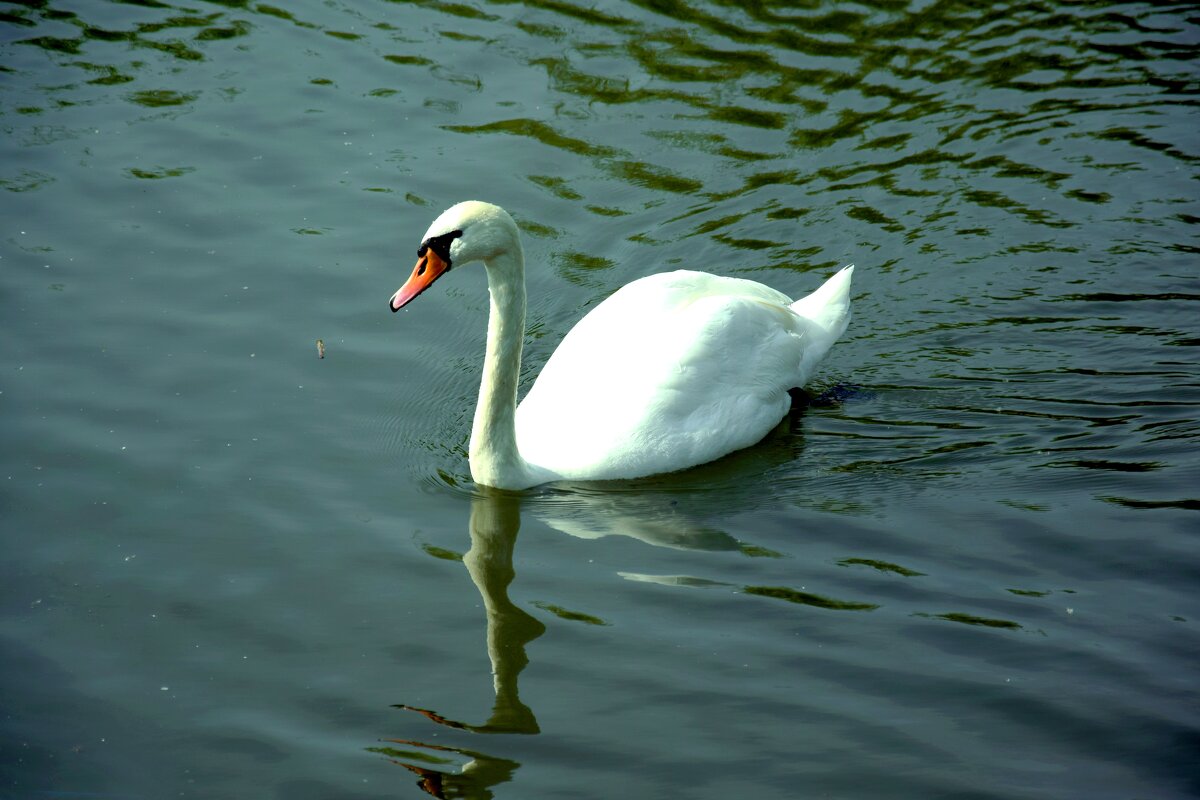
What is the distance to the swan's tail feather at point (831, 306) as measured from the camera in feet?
30.8

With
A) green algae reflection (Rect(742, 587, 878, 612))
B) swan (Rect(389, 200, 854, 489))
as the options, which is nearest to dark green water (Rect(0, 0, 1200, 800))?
green algae reflection (Rect(742, 587, 878, 612))

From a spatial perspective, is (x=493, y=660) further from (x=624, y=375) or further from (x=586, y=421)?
(x=624, y=375)

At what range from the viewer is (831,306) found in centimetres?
946

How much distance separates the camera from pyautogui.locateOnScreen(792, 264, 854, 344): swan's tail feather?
939 centimetres

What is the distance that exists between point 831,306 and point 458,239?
308 cm

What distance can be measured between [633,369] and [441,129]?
4649 millimetres

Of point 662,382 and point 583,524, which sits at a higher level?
point 662,382

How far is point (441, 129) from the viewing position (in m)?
12.1

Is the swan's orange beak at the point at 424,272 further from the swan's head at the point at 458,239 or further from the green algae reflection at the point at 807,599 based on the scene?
the green algae reflection at the point at 807,599

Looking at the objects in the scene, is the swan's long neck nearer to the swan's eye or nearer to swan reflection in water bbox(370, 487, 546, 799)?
swan reflection in water bbox(370, 487, 546, 799)

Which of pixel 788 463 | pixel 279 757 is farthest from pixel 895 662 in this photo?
pixel 279 757

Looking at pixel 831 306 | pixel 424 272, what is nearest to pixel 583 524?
pixel 424 272

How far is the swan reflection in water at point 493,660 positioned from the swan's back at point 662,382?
0.51m

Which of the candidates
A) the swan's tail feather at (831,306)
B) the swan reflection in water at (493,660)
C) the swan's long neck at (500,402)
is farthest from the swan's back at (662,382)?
the swan reflection in water at (493,660)
